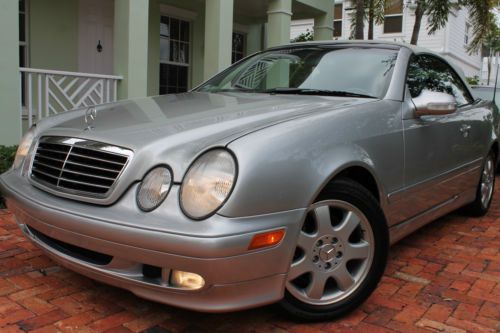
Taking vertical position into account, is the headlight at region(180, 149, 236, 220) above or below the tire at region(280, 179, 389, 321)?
above

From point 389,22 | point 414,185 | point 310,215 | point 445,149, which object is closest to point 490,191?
point 445,149

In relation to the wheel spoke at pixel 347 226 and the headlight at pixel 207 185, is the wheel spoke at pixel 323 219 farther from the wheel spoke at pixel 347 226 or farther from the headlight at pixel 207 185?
the headlight at pixel 207 185

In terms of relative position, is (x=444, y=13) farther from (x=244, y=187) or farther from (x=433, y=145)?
(x=244, y=187)

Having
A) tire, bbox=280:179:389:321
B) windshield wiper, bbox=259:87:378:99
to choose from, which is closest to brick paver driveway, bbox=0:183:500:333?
tire, bbox=280:179:389:321

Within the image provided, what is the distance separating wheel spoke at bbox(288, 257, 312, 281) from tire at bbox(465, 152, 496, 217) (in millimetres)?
2949

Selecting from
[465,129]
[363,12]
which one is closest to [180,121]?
[465,129]

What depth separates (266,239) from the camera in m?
2.15

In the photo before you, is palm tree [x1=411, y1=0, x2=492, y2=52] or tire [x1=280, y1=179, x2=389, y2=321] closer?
tire [x1=280, y1=179, x2=389, y2=321]

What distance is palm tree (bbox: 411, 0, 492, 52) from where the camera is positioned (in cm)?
1051

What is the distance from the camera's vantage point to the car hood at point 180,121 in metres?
2.26

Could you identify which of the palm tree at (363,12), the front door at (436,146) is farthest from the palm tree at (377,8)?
the front door at (436,146)

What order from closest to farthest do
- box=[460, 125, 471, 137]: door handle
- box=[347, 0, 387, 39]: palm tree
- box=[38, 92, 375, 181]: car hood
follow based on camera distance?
box=[38, 92, 375, 181]: car hood → box=[460, 125, 471, 137]: door handle → box=[347, 0, 387, 39]: palm tree

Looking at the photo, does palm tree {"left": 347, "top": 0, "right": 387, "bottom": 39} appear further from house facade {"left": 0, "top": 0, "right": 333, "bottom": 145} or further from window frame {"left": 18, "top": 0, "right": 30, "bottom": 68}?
window frame {"left": 18, "top": 0, "right": 30, "bottom": 68}

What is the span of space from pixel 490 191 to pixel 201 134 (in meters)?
3.87
